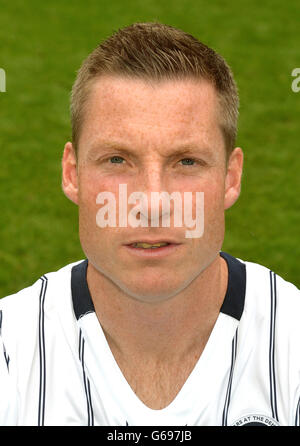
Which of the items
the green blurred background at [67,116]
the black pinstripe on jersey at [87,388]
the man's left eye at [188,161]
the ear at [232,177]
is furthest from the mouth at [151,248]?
the green blurred background at [67,116]

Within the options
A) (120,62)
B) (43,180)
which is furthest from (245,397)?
(43,180)

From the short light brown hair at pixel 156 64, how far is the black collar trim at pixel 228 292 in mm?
513

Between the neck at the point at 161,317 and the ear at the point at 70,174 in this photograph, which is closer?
the neck at the point at 161,317

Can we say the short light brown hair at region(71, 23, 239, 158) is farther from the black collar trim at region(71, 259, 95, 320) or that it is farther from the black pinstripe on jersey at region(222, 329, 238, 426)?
the black pinstripe on jersey at region(222, 329, 238, 426)

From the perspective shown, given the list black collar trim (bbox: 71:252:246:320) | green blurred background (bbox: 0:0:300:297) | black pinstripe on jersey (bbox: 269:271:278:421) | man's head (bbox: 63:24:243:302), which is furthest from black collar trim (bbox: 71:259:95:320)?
green blurred background (bbox: 0:0:300:297)

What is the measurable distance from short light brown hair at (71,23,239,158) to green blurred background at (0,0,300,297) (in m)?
3.53

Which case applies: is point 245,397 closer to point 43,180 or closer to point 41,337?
point 41,337

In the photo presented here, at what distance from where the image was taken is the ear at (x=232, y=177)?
9.10 ft

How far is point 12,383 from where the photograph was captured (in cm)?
264

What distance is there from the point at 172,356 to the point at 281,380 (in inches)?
16.5

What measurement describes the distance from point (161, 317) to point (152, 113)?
784 mm

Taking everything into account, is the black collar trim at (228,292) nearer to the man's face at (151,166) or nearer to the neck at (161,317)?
the neck at (161,317)

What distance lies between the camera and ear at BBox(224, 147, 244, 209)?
9.10 feet

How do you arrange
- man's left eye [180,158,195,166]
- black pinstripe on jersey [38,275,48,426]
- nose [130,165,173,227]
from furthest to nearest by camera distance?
black pinstripe on jersey [38,275,48,426] → man's left eye [180,158,195,166] → nose [130,165,173,227]
